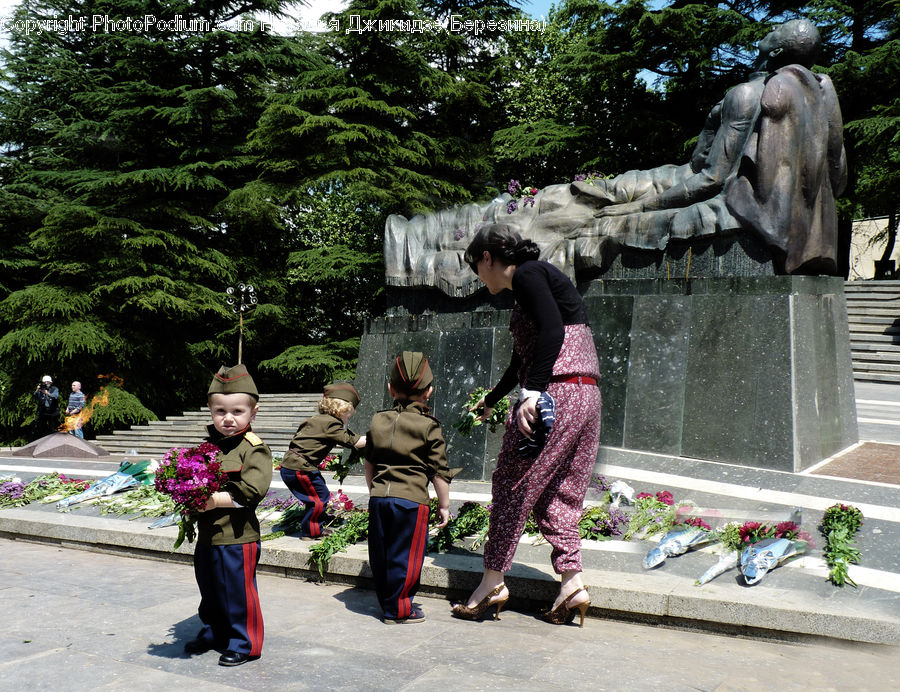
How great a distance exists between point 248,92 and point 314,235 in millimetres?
4636

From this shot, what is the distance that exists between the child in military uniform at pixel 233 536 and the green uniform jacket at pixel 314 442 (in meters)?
1.99

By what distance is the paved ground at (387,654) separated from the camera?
3.06 m

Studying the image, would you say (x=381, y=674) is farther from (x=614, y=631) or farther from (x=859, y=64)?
(x=859, y=64)

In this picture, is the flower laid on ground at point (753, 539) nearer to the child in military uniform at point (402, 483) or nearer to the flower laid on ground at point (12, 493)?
the child in military uniform at point (402, 483)

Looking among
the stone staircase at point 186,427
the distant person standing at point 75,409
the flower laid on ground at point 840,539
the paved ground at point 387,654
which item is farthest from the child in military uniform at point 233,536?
the distant person standing at point 75,409

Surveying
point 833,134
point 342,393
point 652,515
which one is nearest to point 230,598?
point 342,393

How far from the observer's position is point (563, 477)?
12.4 ft

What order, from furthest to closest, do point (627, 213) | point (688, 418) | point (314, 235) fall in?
point (314, 235), point (627, 213), point (688, 418)

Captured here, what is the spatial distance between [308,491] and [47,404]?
1405 centimetres

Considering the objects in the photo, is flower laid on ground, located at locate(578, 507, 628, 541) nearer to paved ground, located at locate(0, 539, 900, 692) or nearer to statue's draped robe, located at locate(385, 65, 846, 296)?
paved ground, located at locate(0, 539, 900, 692)

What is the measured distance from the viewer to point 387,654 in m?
3.39

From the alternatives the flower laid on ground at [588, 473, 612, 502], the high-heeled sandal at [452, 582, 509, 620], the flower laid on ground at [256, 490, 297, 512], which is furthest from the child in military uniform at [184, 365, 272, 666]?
the flower laid on ground at [588, 473, 612, 502]

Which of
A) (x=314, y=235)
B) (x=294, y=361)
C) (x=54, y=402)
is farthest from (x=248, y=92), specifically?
(x=54, y=402)

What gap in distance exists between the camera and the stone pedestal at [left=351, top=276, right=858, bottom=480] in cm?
618
